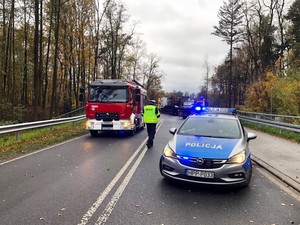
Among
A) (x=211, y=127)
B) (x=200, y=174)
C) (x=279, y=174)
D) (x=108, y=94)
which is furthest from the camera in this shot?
(x=108, y=94)

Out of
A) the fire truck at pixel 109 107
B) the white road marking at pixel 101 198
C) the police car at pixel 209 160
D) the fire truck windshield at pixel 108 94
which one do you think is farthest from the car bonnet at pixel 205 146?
the fire truck windshield at pixel 108 94

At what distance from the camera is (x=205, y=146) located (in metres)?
6.44

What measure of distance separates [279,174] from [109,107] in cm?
934

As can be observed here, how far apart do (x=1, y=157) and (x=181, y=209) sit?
6.70 m

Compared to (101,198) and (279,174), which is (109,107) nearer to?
(279,174)

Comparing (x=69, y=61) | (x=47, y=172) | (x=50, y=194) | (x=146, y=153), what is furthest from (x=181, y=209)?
(x=69, y=61)

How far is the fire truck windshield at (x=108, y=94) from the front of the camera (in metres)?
15.7

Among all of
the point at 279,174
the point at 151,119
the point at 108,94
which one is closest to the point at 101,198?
the point at 279,174

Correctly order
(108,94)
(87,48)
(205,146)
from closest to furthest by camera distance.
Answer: (205,146) < (108,94) < (87,48)

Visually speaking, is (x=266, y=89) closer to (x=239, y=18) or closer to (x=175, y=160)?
(x=239, y=18)

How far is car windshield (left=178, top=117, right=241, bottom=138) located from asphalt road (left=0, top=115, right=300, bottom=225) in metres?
1.24

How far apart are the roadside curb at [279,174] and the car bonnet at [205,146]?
152 cm

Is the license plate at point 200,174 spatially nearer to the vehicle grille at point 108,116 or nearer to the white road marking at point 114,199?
the white road marking at point 114,199

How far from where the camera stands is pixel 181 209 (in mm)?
5180
